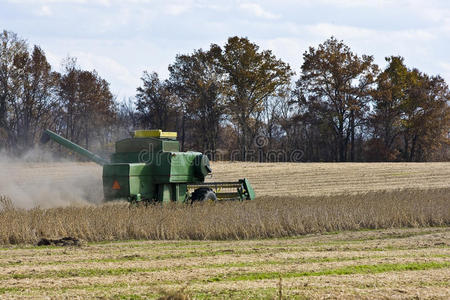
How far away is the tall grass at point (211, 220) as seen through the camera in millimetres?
12203

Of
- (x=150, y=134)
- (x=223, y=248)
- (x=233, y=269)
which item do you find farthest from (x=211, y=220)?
(x=150, y=134)

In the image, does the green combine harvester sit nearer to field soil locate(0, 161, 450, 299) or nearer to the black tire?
the black tire

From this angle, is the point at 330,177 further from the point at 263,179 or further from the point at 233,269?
the point at 233,269

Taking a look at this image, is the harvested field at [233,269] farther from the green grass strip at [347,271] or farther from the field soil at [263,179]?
the field soil at [263,179]

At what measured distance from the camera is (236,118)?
44.8 meters

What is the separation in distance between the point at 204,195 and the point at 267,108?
36683mm

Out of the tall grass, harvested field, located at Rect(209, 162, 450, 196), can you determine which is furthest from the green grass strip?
harvested field, located at Rect(209, 162, 450, 196)

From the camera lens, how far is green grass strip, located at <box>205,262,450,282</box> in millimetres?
7938

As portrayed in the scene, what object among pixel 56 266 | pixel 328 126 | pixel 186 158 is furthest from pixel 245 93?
pixel 56 266

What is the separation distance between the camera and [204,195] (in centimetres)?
1717

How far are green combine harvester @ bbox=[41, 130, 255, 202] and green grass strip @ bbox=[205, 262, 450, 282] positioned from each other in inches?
320

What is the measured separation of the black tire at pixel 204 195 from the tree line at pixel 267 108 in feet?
76.2

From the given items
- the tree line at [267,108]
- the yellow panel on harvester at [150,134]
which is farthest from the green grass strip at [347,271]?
the tree line at [267,108]

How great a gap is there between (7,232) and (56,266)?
348 centimetres
